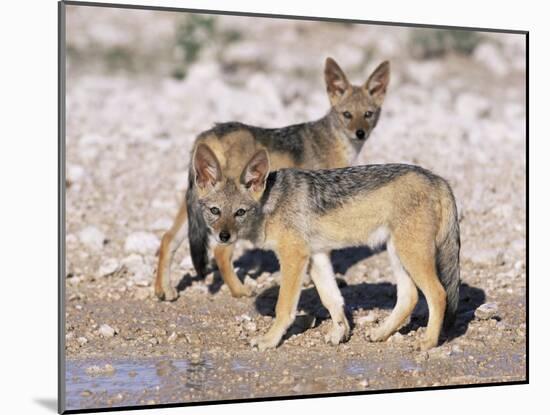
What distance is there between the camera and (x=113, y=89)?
14328 millimetres

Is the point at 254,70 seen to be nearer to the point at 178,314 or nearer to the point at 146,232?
the point at 146,232

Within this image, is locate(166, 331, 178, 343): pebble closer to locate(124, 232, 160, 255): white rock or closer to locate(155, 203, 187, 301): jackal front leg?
locate(155, 203, 187, 301): jackal front leg

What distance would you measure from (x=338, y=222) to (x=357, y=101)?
221 centimetres

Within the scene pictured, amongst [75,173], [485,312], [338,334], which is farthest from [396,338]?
[75,173]

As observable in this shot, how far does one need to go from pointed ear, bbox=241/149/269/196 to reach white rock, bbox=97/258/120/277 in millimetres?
2451

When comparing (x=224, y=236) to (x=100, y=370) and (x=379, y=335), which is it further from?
(x=379, y=335)

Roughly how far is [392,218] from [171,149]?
5073 mm

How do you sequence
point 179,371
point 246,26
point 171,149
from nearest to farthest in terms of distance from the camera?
point 179,371 → point 171,149 → point 246,26

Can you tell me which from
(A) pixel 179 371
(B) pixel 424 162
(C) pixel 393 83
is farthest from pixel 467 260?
(C) pixel 393 83

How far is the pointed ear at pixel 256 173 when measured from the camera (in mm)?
8148

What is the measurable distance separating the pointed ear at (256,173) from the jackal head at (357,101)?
210cm

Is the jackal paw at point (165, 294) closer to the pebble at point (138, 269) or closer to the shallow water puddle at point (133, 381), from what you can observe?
the pebble at point (138, 269)

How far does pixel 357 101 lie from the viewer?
10250mm

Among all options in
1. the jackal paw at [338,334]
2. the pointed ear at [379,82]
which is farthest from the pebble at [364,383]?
the pointed ear at [379,82]
